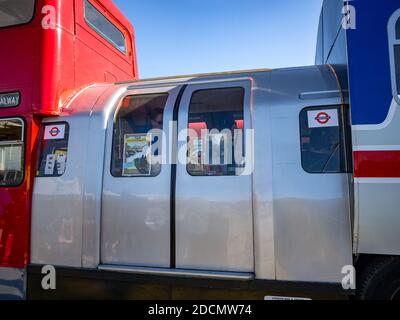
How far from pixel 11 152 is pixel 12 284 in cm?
130

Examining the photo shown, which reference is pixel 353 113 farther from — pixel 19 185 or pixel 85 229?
pixel 19 185

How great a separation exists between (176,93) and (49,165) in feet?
4.71

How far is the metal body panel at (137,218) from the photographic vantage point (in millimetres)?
2967

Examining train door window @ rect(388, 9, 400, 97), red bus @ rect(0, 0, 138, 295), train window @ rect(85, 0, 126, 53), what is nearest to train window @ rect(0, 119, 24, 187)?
red bus @ rect(0, 0, 138, 295)

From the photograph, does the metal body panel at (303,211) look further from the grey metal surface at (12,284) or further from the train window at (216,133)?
the grey metal surface at (12,284)

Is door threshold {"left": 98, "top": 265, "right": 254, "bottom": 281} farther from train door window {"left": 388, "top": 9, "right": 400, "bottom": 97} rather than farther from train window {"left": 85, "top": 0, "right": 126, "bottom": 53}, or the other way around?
train window {"left": 85, "top": 0, "right": 126, "bottom": 53}

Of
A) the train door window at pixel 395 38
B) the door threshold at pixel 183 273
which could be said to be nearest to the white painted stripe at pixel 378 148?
the train door window at pixel 395 38

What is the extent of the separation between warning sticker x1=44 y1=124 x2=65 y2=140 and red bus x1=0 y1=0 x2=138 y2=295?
11 centimetres

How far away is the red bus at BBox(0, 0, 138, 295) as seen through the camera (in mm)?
3344

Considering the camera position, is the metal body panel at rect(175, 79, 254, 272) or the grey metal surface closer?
the metal body panel at rect(175, 79, 254, 272)

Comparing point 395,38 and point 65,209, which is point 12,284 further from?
point 395,38

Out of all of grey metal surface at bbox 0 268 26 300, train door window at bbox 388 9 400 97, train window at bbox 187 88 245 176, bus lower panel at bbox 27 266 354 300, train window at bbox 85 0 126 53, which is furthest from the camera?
train window at bbox 85 0 126 53

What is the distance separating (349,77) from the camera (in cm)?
257

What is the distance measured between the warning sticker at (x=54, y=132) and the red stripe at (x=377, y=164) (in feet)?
8.79
